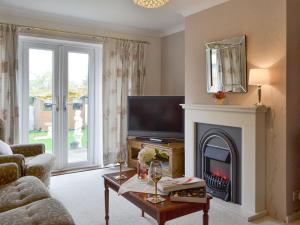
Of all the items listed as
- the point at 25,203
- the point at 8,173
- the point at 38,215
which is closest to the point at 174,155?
the point at 8,173

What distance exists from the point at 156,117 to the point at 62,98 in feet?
5.19

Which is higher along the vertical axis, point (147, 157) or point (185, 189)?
point (147, 157)

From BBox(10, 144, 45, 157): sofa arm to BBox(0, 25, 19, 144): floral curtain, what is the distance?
1.84ft

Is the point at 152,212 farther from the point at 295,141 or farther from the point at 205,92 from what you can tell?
the point at 205,92

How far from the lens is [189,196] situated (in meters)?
1.99

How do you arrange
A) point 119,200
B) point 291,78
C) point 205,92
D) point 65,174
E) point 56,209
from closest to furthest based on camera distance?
1. point 56,209
2. point 291,78
3. point 119,200
4. point 205,92
5. point 65,174

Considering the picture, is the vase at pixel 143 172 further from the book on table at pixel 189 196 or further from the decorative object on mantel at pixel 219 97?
the decorative object on mantel at pixel 219 97

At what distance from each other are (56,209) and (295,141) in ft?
7.71

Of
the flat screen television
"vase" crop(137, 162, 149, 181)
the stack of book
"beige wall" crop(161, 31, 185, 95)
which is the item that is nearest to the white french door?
the flat screen television

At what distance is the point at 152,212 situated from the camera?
1906 mm

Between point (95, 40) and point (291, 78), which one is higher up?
point (95, 40)

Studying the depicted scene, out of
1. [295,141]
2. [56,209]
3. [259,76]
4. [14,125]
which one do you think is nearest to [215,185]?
[295,141]

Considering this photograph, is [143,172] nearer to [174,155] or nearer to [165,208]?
[165,208]

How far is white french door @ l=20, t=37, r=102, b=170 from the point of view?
14.2ft
